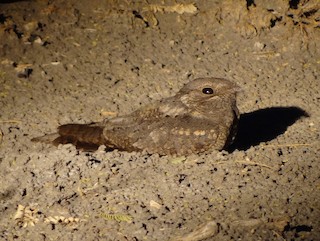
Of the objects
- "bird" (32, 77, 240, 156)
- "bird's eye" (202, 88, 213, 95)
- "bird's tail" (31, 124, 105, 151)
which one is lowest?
"bird's tail" (31, 124, 105, 151)

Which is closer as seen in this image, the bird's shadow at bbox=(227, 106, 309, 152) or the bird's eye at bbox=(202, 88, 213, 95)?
the bird's eye at bbox=(202, 88, 213, 95)

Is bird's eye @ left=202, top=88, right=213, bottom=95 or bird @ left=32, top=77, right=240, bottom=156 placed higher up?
bird's eye @ left=202, top=88, right=213, bottom=95

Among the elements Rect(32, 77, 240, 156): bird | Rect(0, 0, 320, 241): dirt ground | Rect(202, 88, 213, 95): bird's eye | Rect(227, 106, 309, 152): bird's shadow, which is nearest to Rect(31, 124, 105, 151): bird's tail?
Rect(32, 77, 240, 156): bird

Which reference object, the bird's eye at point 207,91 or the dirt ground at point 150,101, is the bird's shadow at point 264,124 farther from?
the bird's eye at point 207,91

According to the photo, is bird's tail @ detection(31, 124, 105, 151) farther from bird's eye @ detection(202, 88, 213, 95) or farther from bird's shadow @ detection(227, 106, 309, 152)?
bird's shadow @ detection(227, 106, 309, 152)

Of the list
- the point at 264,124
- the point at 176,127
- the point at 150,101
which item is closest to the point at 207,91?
the point at 176,127

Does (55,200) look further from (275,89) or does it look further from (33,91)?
(275,89)

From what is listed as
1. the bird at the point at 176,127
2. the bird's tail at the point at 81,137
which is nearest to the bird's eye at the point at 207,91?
the bird at the point at 176,127
